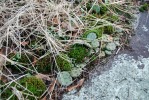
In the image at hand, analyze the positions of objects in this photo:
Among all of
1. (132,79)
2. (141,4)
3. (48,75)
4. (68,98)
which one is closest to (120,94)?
(132,79)

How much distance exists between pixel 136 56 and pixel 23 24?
2.04 ft

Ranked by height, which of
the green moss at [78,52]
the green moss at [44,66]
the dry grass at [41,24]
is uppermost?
the dry grass at [41,24]

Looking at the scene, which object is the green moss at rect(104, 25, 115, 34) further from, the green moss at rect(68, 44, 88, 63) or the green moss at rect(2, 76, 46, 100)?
the green moss at rect(2, 76, 46, 100)

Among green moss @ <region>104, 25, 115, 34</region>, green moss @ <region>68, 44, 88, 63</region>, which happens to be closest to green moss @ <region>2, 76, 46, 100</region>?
green moss @ <region>68, 44, 88, 63</region>

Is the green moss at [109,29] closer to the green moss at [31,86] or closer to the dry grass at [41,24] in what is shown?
the dry grass at [41,24]

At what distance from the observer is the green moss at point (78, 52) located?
1557mm

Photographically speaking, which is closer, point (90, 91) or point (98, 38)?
point (90, 91)

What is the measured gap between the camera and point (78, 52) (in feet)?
5.14

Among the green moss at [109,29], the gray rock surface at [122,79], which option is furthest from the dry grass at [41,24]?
the gray rock surface at [122,79]

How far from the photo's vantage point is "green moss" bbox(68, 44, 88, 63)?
1.56 metres

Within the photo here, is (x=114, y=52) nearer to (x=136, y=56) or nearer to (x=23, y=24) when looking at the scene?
(x=136, y=56)

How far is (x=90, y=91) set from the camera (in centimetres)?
145

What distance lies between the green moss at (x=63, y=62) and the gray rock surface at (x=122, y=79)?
121 mm

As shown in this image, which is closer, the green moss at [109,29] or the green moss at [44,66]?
the green moss at [44,66]
